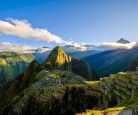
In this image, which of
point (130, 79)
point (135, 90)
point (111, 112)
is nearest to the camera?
point (111, 112)

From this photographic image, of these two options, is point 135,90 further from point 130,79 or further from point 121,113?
point 121,113

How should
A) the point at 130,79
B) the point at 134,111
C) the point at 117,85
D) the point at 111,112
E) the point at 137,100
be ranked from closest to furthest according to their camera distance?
the point at 134,111
the point at 111,112
the point at 137,100
the point at 130,79
the point at 117,85

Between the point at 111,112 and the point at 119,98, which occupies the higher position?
the point at 111,112

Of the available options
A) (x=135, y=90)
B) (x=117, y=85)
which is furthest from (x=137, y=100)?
(x=117, y=85)

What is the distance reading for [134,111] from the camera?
93562 millimetres

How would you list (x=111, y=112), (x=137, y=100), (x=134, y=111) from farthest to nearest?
(x=137, y=100), (x=111, y=112), (x=134, y=111)

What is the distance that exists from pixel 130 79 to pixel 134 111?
65.7 meters

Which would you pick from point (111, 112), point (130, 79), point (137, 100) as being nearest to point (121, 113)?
point (111, 112)

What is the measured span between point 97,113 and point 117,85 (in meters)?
87.7

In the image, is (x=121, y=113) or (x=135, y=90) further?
(x=135, y=90)

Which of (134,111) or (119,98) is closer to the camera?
(134,111)

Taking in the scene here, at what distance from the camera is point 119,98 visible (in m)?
196

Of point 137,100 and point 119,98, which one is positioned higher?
point 137,100

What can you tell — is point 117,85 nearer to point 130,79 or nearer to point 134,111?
point 130,79
